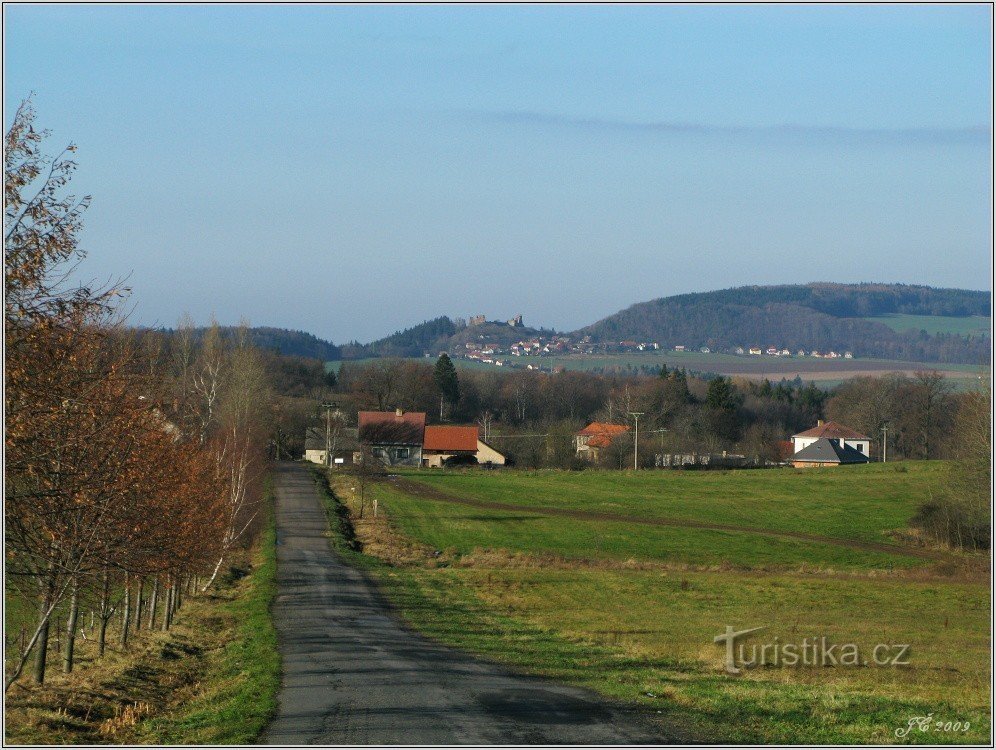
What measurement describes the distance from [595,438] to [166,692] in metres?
99.7

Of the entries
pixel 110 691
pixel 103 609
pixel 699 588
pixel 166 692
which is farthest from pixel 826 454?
pixel 110 691

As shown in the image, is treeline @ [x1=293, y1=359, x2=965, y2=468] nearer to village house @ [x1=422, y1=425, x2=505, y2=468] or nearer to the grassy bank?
village house @ [x1=422, y1=425, x2=505, y2=468]

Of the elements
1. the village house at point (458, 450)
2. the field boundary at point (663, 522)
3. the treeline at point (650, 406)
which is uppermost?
the treeline at point (650, 406)

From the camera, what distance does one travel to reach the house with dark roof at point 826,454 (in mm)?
125250

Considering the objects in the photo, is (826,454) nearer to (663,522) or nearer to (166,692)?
(663,522)

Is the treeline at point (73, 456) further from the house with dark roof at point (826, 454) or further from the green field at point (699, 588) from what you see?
the house with dark roof at point (826, 454)

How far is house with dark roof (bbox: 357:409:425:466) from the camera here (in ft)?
365

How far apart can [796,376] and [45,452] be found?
196174 mm

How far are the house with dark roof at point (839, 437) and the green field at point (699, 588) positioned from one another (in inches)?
1656

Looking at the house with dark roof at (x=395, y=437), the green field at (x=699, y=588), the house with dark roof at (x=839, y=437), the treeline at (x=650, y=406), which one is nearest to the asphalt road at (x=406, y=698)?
the green field at (x=699, y=588)

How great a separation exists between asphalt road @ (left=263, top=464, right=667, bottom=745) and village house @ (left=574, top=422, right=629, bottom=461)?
82951 mm

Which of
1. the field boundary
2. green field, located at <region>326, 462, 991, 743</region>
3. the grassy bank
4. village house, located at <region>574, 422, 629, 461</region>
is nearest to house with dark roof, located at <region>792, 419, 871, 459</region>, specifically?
village house, located at <region>574, 422, 629, 461</region>

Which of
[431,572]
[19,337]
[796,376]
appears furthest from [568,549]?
[796,376]

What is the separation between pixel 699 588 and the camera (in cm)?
3941
